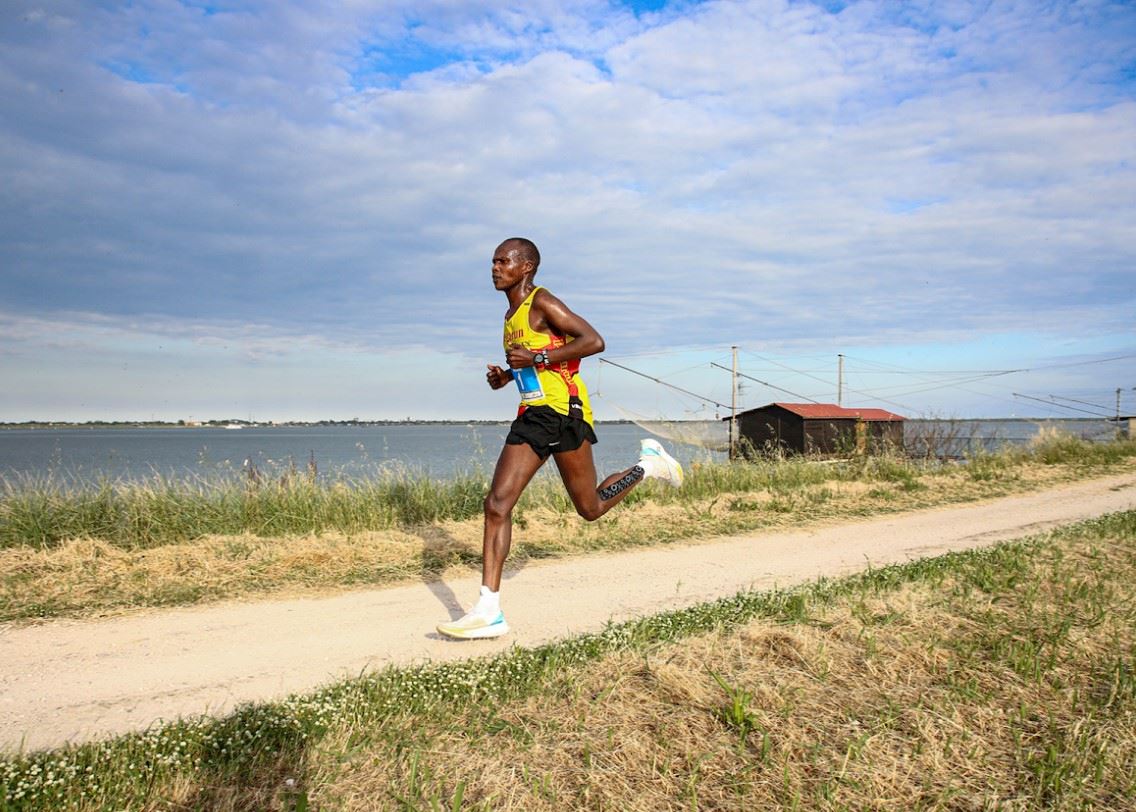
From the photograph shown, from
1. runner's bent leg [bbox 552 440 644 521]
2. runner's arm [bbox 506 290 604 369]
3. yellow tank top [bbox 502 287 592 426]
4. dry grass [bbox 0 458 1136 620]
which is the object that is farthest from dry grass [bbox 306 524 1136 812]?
dry grass [bbox 0 458 1136 620]

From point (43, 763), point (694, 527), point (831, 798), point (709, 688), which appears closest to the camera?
point (831, 798)

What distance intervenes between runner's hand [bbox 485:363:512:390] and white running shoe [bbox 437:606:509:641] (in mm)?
1557

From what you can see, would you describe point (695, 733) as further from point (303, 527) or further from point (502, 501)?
point (303, 527)

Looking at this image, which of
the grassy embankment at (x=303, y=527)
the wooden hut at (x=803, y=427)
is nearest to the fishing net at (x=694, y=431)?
the wooden hut at (x=803, y=427)

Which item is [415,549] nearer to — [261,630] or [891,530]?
[261,630]

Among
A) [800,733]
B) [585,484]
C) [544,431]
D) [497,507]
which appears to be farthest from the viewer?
[585,484]

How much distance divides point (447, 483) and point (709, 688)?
7.74 metres

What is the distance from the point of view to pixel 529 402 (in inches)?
218

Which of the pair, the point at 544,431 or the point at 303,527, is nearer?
the point at 544,431

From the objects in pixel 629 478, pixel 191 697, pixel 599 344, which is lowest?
pixel 191 697

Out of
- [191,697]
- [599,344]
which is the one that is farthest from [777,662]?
[191,697]

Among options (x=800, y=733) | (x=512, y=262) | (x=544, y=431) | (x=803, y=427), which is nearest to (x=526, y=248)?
(x=512, y=262)

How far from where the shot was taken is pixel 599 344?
5.55m

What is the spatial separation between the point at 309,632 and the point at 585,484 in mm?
2123
